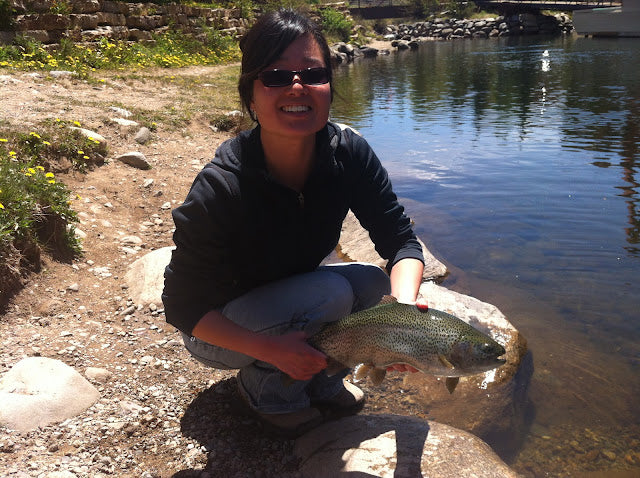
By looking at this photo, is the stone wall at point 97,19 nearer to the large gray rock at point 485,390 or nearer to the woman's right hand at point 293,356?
the large gray rock at point 485,390

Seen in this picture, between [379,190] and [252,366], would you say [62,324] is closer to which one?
[252,366]

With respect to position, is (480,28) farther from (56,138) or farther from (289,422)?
(289,422)

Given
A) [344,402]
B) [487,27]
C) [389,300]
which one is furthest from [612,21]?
[389,300]

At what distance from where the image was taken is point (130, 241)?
18.5 feet

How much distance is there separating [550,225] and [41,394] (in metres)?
6.44

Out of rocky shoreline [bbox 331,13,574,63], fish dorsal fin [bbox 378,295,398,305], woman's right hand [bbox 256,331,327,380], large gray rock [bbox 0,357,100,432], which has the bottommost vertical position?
large gray rock [bbox 0,357,100,432]

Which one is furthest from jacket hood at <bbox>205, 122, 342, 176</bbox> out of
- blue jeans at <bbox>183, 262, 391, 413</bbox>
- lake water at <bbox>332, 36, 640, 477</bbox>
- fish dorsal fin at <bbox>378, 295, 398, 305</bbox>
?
lake water at <bbox>332, 36, 640, 477</bbox>

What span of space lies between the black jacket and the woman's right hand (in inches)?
14.6

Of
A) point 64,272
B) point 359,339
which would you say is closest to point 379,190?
point 359,339

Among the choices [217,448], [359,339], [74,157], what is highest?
[74,157]

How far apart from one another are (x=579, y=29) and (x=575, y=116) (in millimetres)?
36791

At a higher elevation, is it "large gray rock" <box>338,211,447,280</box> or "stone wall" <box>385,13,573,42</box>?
"stone wall" <box>385,13,573,42</box>

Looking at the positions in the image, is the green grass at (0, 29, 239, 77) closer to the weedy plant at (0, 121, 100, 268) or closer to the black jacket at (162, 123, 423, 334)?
the weedy plant at (0, 121, 100, 268)

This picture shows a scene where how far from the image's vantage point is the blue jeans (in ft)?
9.52
